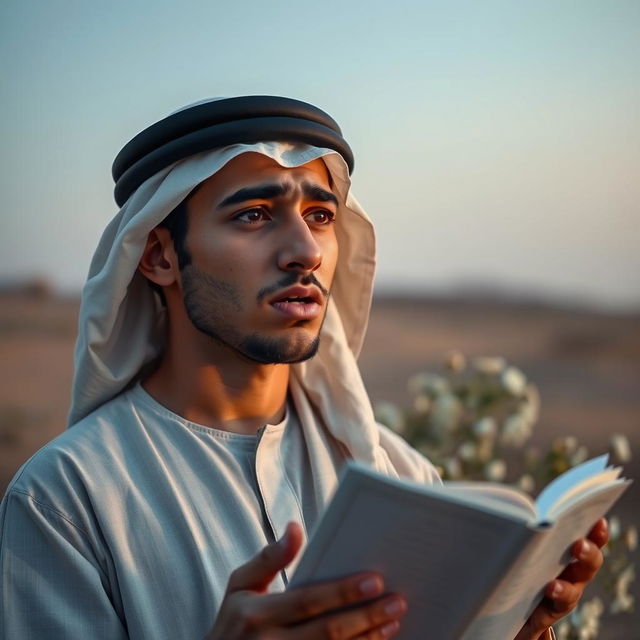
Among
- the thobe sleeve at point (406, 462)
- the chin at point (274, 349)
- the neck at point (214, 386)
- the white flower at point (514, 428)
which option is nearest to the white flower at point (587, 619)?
the white flower at point (514, 428)

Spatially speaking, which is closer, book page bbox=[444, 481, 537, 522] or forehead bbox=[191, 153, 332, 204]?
book page bbox=[444, 481, 537, 522]

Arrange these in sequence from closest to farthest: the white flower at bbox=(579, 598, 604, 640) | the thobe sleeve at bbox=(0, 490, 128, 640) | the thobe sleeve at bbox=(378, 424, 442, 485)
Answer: the thobe sleeve at bbox=(0, 490, 128, 640), the thobe sleeve at bbox=(378, 424, 442, 485), the white flower at bbox=(579, 598, 604, 640)

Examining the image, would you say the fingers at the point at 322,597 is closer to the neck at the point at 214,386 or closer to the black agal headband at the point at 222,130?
the neck at the point at 214,386

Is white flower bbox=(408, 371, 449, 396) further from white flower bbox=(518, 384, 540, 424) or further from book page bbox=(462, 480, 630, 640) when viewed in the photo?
book page bbox=(462, 480, 630, 640)

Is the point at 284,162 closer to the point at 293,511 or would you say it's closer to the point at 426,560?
the point at 293,511

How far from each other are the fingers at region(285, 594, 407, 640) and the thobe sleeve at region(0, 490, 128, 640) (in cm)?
62

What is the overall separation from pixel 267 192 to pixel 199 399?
0.52 metres

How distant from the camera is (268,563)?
4.91 ft

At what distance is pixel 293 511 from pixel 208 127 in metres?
0.94

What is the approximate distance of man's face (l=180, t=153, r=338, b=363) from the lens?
2.17 metres

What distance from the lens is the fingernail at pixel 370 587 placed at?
4.71 feet

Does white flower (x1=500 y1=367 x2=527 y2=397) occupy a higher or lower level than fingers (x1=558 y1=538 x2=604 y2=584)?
higher

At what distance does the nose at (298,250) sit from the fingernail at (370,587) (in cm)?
90

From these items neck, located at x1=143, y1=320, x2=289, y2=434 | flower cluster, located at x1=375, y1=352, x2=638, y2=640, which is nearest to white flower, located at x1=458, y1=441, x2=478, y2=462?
flower cluster, located at x1=375, y1=352, x2=638, y2=640
